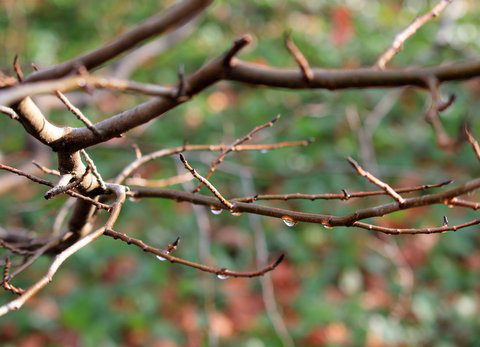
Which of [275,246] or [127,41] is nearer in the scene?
[127,41]

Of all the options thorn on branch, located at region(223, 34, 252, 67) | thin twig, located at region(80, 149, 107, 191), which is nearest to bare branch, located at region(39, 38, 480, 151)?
thorn on branch, located at region(223, 34, 252, 67)

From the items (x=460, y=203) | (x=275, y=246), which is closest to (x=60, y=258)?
(x=460, y=203)

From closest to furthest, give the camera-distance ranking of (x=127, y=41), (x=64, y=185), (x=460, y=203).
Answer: (x=460, y=203), (x=64, y=185), (x=127, y=41)

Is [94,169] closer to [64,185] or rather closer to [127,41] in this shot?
[64,185]

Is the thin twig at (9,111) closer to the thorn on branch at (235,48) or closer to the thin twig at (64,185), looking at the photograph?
the thin twig at (64,185)

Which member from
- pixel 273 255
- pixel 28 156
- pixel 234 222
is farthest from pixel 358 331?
pixel 28 156
